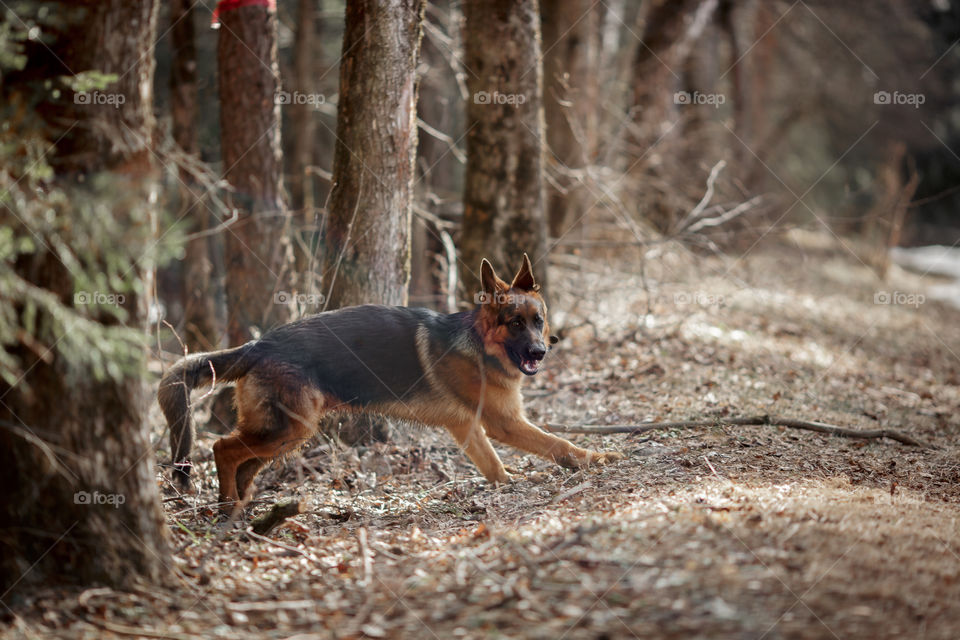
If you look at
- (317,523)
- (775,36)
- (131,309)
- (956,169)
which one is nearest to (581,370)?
(317,523)

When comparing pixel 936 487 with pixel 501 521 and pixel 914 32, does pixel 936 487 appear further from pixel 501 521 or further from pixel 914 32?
pixel 914 32

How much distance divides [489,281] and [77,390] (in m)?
3.38

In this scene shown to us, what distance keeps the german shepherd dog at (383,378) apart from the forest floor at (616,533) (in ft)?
1.33

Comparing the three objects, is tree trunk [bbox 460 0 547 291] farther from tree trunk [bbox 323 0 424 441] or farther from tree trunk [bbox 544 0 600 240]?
tree trunk [bbox 544 0 600 240]

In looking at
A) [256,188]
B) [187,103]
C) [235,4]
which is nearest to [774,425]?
[256,188]

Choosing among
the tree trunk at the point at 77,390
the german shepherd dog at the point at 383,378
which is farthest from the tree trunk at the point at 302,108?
the tree trunk at the point at 77,390

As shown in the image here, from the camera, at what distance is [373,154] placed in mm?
6828

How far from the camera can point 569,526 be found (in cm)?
455

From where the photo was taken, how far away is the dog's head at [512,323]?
6.19m

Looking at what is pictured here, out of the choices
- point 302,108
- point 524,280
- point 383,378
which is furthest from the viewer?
point 302,108

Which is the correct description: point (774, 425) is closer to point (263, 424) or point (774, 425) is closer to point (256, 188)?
point (263, 424)

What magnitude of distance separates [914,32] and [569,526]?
27045 mm

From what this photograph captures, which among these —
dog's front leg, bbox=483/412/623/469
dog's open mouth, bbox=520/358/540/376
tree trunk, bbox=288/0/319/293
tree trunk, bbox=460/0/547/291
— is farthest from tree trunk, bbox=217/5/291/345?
tree trunk, bbox=288/0/319/293

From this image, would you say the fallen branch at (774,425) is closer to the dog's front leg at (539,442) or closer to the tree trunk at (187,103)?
the dog's front leg at (539,442)
